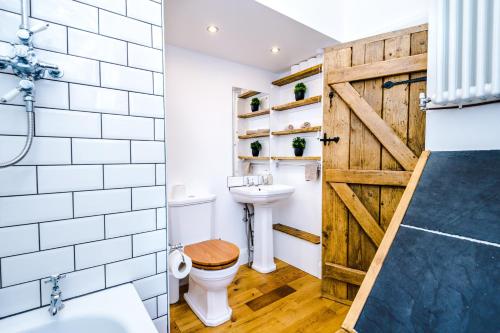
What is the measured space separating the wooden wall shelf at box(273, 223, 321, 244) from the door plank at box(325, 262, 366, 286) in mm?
369

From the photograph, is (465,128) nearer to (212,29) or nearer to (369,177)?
(369,177)

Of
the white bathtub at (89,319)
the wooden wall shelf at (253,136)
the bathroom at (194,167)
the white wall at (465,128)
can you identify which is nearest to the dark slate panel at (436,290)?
the bathroom at (194,167)

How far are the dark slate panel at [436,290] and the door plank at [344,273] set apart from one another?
114 cm

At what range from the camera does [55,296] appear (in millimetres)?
850

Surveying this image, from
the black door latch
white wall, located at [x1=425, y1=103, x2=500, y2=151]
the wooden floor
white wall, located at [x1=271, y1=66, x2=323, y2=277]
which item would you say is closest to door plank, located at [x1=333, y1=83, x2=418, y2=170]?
the black door latch

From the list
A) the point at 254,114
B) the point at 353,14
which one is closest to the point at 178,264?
the point at 254,114

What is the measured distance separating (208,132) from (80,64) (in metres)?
1.53

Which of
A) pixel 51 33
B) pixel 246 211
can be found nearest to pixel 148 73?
pixel 51 33

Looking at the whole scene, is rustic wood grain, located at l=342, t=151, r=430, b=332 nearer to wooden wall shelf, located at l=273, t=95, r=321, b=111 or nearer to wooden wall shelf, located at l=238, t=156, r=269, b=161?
wooden wall shelf, located at l=273, t=95, r=321, b=111

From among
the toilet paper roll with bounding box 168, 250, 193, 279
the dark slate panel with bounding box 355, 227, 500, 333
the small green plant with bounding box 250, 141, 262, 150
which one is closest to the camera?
the dark slate panel with bounding box 355, 227, 500, 333

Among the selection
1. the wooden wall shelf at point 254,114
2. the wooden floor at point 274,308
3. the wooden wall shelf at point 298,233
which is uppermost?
the wooden wall shelf at point 254,114

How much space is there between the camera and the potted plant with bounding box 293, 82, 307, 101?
2.55 metres

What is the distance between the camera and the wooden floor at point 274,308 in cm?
171

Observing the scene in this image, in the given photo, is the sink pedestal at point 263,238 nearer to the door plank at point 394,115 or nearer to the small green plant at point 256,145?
the small green plant at point 256,145
